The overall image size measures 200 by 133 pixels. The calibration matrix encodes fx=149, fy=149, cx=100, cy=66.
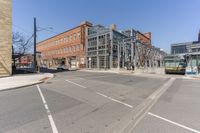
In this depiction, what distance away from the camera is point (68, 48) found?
6012 cm

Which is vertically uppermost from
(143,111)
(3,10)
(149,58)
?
(3,10)

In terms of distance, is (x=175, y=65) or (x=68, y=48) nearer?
(x=175, y=65)

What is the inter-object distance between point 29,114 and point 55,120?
1238mm

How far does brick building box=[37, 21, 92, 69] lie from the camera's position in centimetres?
5241

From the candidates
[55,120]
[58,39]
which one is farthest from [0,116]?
[58,39]

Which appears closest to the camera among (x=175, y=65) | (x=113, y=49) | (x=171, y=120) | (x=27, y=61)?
(x=171, y=120)

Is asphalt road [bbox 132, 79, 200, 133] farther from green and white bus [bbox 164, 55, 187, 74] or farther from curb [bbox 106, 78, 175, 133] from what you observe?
green and white bus [bbox 164, 55, 187, 74]

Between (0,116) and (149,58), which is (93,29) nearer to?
(149,58)

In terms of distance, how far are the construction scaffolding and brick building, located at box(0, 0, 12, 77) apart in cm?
2645

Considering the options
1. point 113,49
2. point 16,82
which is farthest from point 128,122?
point 113,49

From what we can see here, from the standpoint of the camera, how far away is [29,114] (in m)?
5.29

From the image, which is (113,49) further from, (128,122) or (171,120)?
(128,122)

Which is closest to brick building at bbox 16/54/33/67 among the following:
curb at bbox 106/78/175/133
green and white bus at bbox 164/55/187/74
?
green and white bus at bbox 164/55/187/74

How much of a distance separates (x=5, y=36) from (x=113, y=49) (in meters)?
29.6
